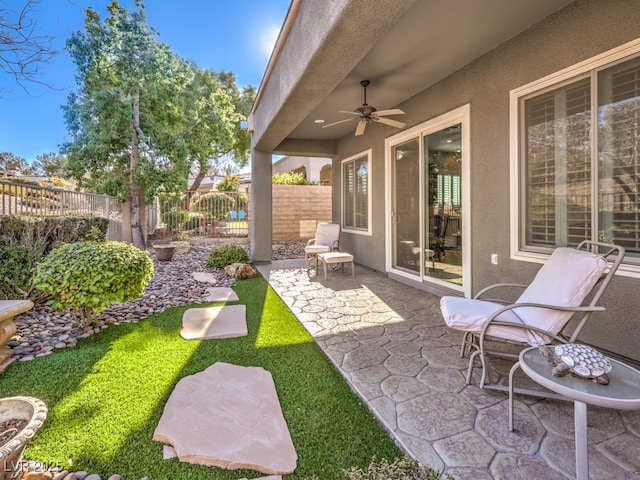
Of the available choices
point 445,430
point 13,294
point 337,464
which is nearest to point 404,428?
point 445,430

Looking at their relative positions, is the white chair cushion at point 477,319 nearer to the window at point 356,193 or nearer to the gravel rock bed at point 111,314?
the gravel rock bed at point 111,314

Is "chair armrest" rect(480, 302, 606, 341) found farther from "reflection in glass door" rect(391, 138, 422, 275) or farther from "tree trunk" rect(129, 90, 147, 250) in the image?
"tree trunk" rect(129, 90, 147, 250)

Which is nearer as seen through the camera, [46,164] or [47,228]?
[47,228]

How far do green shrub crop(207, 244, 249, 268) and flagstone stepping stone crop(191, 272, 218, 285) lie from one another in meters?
0.65

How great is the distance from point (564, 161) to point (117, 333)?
5.03 m

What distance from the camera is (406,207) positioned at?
6.05 m

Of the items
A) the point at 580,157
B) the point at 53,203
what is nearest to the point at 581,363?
the point at 580,157

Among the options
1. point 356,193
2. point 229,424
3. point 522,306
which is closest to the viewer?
point 229,424

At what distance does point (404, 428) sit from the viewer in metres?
2.05

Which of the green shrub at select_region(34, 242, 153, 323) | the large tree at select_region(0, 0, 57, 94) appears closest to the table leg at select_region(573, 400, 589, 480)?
the green shrub at select_region(34, 242, 153, 323)

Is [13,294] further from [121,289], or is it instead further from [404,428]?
[404,428]

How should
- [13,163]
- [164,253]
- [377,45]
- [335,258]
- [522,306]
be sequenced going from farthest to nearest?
[13,163] → [164,253] → [335,258] → [377,45] → [522,306]

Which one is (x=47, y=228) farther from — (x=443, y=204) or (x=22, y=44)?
(x=443, y=204)

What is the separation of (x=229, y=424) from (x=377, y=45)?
13.0 feet
